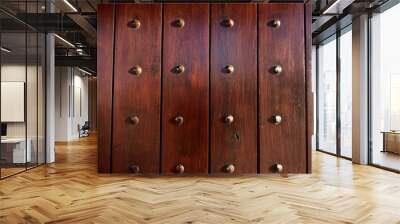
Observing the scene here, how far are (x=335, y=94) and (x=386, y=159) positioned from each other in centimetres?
210

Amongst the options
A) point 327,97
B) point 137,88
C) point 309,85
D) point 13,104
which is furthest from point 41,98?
point 327,97

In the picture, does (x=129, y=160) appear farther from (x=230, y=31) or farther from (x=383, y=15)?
(x=383, y=15)

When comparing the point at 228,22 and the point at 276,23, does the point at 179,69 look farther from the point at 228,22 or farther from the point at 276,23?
the point at 276,23

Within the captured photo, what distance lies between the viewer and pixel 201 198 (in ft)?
12.5

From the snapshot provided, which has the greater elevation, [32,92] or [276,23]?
[276,23]

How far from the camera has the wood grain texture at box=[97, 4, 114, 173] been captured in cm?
499

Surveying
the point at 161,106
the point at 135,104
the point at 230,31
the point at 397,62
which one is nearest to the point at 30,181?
the point at 135,104

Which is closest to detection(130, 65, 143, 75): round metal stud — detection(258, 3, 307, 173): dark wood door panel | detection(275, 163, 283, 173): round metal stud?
detection(258, 3, 307, 173): dark wood door panel

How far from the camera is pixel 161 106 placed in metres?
4.98

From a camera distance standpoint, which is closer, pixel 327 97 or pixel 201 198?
pixel 201 198

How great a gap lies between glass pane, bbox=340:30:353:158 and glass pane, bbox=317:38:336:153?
41 cm

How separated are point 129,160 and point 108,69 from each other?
1381mm

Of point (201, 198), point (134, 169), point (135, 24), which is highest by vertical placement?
point (135, 24)

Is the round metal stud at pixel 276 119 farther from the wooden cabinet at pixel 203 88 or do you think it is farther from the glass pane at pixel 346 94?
the glass pane at pixel 346 94
